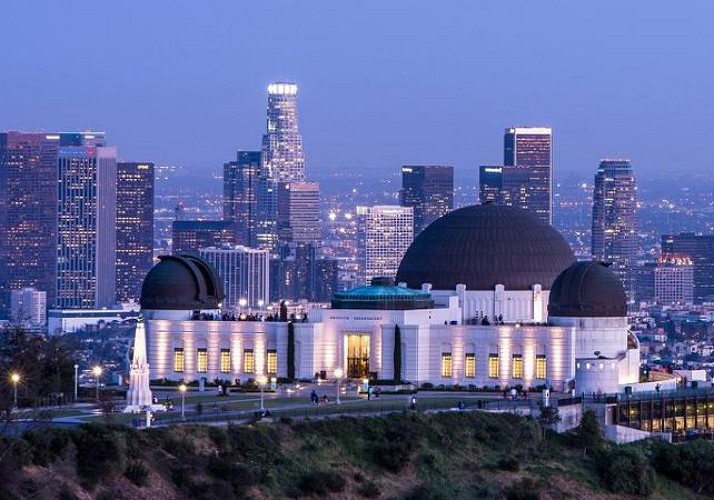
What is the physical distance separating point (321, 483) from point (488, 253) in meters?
43.8

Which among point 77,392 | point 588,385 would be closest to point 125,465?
point 77,392

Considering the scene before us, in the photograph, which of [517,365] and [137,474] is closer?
[137,474]

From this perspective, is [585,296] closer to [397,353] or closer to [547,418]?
[397,353]

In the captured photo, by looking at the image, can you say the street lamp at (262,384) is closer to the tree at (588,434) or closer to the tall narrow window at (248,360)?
the tall narrow window at (248,360)

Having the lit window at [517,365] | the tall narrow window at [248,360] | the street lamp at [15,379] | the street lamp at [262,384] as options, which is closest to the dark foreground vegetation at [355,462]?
the street lamp at [262,384]

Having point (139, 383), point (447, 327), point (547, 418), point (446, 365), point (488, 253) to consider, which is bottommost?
point (547, 418)

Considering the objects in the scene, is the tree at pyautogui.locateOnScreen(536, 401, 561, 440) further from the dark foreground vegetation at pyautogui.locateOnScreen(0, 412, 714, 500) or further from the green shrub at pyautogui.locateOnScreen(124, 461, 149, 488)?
the green shrub at pyautogui.locateOnScreen(124, 461, 149, 488)

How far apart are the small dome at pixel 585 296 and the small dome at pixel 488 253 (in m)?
6.41

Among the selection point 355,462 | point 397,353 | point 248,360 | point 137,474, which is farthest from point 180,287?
point 137,474

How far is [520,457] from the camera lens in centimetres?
9812

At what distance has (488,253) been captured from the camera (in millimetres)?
128125

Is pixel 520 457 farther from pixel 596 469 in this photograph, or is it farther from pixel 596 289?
pixel 596 289

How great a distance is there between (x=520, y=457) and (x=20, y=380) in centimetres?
1822

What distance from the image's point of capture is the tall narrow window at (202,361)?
4833 inches
